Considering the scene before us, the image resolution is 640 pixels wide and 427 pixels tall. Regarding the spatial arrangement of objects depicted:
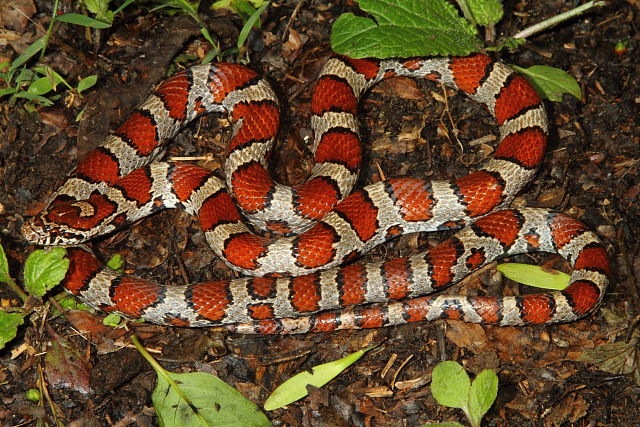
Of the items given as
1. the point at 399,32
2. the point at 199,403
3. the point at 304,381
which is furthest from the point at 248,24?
the point at 199,403

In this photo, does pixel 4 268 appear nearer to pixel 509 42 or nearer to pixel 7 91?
pixel 7 91

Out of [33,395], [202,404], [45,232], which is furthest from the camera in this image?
[45,232]

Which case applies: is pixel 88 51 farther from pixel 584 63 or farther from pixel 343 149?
pixel 584 63

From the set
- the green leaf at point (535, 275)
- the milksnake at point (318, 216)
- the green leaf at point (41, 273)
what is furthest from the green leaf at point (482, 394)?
the green leaf at point (41, 273)

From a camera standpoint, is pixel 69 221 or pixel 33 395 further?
pixel 69 221

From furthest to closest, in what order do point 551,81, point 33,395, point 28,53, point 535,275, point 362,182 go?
1. point 551,81
2. point 362,182
3. point 28,53
4. point 535,275
5. point 33,395

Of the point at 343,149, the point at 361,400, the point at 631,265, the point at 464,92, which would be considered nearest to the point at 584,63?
the point at 464,92

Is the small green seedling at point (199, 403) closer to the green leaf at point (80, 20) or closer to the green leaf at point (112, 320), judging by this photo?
the green leaf at point (112, 320)
